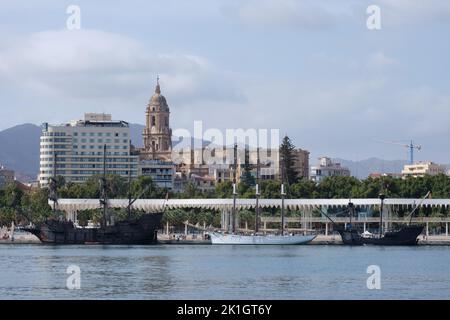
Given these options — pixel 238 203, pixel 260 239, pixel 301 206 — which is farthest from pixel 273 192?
pixel 260 239

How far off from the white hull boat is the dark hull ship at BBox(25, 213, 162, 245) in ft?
23.2

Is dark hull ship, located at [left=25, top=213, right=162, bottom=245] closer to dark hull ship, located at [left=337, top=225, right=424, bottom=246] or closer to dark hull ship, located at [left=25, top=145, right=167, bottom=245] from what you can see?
dark hull ship, located at [left=25, top=145, right=167, bottom=245]

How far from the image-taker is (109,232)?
141375 millimetres

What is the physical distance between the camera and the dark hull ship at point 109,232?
141m

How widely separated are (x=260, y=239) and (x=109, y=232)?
16483mm

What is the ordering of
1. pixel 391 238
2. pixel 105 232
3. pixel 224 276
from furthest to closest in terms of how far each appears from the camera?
1. pixel 105 232
2. pixel 391 238
3. pixel 224 276

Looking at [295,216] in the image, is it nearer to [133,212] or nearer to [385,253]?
[133,212]

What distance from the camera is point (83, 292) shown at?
61.7 m

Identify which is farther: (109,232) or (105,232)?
(105,232)

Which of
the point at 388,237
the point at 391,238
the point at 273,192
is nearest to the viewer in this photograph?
the point at 391,238

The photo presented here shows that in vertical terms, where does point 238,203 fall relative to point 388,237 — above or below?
above

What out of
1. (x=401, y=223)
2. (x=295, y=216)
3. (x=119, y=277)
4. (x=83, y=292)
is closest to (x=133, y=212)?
(x=295, y=216)

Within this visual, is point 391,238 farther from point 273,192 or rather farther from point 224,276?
point 224,276

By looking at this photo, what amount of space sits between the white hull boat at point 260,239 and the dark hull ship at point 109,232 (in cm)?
→ 708
